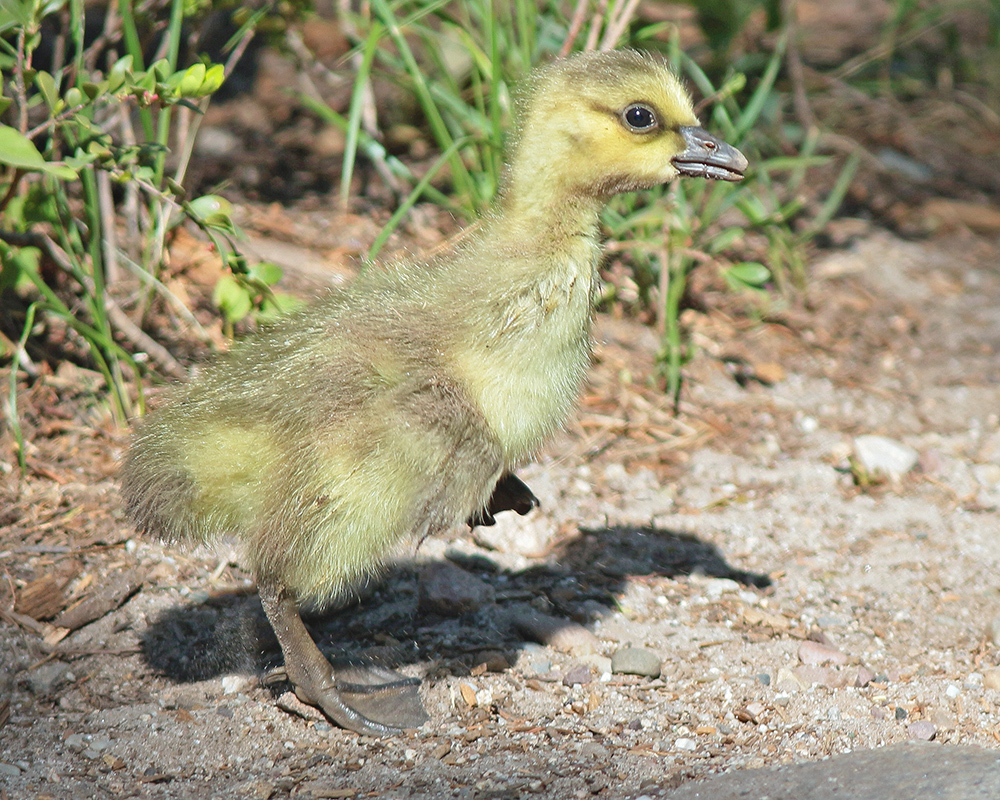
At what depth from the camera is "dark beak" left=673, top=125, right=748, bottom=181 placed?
9.16ft

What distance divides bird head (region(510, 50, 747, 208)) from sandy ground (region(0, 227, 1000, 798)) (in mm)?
1189

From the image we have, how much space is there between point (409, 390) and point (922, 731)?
55.1 inches

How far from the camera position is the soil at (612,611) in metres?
2.50

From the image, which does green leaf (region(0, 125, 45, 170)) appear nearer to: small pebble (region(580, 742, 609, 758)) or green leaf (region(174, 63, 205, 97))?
green leaf (region(174, 63, 205, 97))

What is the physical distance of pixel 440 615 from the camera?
3.14m

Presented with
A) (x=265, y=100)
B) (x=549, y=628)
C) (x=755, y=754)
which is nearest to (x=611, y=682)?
(x=549, y=628)

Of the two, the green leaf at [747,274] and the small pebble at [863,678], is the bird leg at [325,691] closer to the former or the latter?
the small pebble at [863,678]

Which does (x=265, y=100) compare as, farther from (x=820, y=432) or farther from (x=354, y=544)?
(x=354, y=544)

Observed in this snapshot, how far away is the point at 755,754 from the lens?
251 centimetres

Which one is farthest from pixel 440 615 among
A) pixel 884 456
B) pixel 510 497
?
pixel 884 456

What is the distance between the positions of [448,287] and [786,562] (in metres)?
1.51

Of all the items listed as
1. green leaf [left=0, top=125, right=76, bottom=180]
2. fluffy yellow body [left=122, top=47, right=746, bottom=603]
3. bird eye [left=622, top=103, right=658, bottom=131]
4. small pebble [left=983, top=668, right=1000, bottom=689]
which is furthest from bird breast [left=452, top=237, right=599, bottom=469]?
small pebble [left=983, top=668, right=1000, bottom=689]

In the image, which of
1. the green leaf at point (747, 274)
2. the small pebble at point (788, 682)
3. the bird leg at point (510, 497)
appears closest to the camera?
the small pebble at point (788, 682)

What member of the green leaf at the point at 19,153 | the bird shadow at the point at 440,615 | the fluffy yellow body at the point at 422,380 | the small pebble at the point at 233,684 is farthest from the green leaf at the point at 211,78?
the small pebble at the point at 233,684
